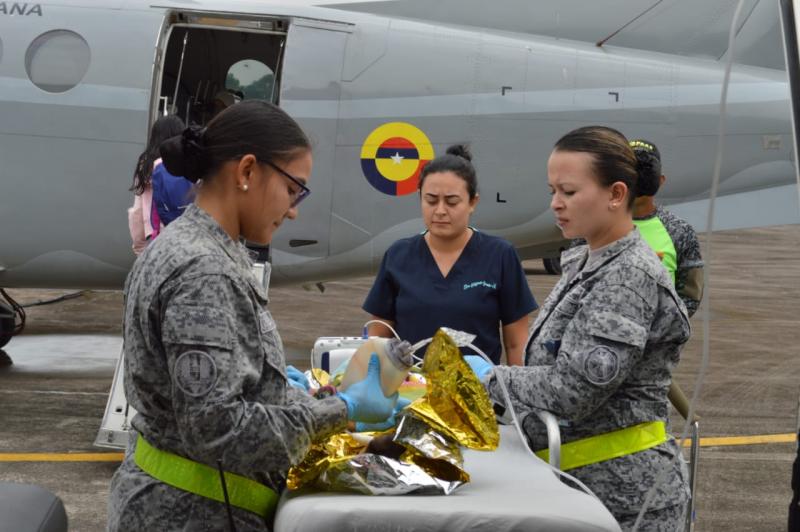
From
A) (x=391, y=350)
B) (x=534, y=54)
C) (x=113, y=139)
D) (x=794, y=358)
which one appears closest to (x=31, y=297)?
(x=113, y=139)

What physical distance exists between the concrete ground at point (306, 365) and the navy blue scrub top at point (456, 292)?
203 centimetres

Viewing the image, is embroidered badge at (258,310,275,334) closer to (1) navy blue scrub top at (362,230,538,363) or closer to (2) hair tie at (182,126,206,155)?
(2) hair tie at (182,126,206,155)

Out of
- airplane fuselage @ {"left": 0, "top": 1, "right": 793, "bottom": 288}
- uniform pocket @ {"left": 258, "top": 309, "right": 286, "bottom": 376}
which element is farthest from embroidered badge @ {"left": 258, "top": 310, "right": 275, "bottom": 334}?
airplane fuselage @ {"left": 0, "top": 1, "right": 793, "bottom": 288}

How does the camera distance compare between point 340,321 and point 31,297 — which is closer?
point 340,321

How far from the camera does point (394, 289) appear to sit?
4.68 metres

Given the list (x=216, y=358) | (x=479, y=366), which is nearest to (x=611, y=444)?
(x=479, y=366)

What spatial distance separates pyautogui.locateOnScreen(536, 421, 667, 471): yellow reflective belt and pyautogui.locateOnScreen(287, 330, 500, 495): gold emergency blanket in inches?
12.8

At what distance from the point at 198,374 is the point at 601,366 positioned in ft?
3.43

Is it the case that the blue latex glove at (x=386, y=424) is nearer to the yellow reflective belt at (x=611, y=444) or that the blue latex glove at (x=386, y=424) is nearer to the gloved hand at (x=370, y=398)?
the gloved hand at (x=370, y=398)

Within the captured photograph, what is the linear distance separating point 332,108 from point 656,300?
607 cm

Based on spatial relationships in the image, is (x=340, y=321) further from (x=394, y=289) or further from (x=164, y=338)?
(x=164, y=338)

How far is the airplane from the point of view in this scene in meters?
8.69

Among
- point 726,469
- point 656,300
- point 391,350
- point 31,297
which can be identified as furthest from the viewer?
point 31,297

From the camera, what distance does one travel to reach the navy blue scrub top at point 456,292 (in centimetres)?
452
